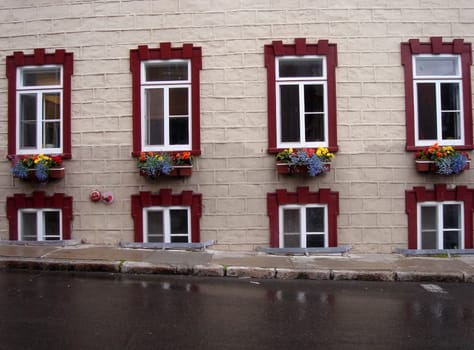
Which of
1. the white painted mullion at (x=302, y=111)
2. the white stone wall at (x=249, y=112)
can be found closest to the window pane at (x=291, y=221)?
the white stone wall at (x=249, y=112)

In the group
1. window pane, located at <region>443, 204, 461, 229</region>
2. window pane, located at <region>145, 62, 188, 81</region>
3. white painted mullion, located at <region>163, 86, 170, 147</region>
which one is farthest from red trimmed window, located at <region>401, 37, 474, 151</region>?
white painted mullion, located at <region>163, 86, 170, 147</region>

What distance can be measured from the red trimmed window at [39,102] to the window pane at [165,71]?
5.33ft

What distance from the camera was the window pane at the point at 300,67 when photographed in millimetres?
9188

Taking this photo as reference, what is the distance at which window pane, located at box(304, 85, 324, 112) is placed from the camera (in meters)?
9.20

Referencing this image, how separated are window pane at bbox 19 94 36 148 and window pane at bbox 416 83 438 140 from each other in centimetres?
798

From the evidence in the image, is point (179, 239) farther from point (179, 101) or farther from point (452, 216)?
point (452, 216)

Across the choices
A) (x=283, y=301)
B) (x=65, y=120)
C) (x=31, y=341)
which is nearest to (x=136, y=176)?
(x=65, y=120)

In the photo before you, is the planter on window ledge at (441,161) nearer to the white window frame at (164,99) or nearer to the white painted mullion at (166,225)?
the white window frame at (164,99)

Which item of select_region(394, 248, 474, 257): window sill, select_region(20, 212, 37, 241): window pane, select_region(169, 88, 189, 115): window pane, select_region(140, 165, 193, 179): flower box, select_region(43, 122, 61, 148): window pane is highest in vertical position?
select_region(169, 88, 189, 115): window pane

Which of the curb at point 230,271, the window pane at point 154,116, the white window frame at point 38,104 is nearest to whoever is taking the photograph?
the curb at point 230,271

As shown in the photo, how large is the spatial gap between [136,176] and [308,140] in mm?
3567

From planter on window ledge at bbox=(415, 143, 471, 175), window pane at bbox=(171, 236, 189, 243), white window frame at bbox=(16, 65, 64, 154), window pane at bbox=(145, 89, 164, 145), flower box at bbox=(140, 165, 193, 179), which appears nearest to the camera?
planter on window ledge at bbox=(415, 143, 471, 175)

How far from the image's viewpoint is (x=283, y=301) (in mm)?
6051

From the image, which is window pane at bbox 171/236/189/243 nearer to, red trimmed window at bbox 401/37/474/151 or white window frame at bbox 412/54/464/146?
red trimmed window at bbox 401/37/474/151
